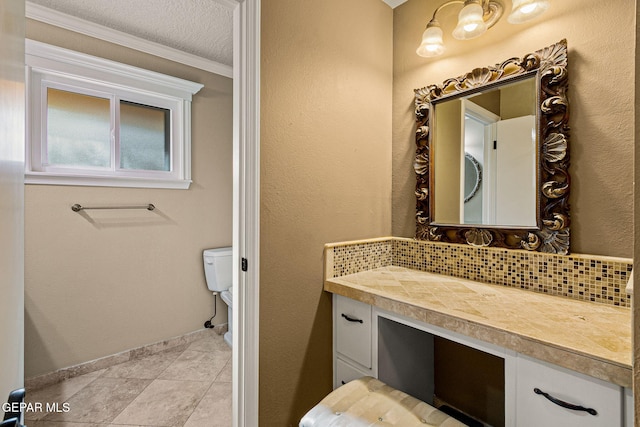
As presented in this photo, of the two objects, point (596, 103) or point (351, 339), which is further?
point (351, 339)

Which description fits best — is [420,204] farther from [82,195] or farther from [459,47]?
[82,195]

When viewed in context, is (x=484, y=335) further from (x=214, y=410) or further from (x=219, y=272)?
(x=219, y=272)

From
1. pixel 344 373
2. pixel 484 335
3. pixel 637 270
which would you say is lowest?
pixel 344 373

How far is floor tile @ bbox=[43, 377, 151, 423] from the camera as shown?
5.55 ft

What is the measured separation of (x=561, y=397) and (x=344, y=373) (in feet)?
2.91

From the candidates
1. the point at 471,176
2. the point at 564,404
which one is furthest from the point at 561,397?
the point at 471,176

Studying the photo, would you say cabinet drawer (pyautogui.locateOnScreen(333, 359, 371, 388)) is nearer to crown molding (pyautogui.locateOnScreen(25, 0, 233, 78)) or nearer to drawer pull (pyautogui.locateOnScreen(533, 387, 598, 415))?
drawer pull (pyautogui.locateOnScreen(533, 387, 598, 415))

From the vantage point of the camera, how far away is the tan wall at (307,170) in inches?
52.6

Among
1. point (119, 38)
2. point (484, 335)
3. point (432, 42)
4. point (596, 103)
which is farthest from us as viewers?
point (119, 38)

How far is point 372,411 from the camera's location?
1.00 meters

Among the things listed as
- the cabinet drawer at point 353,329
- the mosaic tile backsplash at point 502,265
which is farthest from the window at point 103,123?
the cabinet drawer at point 353,329

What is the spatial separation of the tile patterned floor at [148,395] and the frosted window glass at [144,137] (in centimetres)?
157

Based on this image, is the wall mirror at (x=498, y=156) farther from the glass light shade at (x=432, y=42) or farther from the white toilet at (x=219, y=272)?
the white toilet at (x=219, y=272)

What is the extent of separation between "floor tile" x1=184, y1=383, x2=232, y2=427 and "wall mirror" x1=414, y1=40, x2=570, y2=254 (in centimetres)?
155
